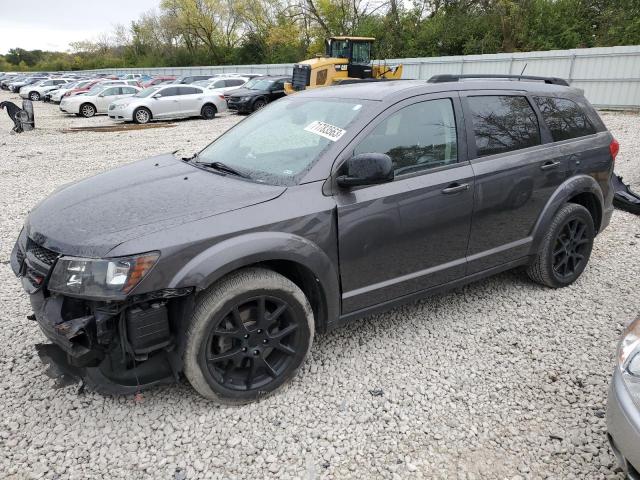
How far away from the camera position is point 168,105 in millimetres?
19500

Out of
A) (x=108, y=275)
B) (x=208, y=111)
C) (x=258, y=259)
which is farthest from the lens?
(x=208, y=111)

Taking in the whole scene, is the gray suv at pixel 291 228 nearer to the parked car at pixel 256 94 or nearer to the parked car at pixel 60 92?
the parked car at pixel 256 94

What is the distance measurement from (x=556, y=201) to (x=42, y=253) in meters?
3.65

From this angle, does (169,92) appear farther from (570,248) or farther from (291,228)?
(291,228)

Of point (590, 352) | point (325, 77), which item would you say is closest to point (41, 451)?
point (590, 352)

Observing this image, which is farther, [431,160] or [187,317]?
[431,160]

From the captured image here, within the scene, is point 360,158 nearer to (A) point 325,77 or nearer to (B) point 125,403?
(B) point 125,403

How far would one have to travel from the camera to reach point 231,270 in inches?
99.3

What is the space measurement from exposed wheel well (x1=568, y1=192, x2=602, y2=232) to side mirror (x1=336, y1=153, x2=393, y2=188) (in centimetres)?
226

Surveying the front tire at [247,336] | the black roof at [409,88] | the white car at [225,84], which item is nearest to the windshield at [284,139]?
the black roof at [409,88]

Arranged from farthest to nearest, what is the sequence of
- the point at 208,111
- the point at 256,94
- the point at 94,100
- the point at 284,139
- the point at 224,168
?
the point at 94,100
the point at 256,94
the point at 208,111
the point at 284,139
the point at 224,168

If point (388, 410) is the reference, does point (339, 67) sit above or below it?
above

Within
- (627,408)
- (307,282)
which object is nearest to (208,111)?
(307,282)

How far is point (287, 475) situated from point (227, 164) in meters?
1.96
